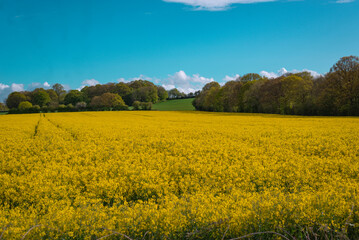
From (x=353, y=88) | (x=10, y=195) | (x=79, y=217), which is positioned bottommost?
(x=10, y=195)

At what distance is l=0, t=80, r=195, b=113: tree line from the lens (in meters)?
92.9

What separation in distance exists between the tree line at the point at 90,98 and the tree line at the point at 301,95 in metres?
36.7

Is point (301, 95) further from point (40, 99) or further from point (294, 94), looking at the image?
point (40, 99)

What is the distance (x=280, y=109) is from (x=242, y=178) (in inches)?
2189

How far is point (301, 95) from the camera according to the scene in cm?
5438

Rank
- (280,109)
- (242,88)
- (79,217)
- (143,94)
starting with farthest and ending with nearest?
(143,94) < (242,88) < (280,109) < (79,217)

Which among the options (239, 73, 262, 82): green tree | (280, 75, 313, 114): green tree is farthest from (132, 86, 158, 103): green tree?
(280, 75, 313, 114): green tree

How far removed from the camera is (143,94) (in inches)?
4715

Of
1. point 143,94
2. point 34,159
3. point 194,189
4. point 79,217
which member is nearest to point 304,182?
point 194,189

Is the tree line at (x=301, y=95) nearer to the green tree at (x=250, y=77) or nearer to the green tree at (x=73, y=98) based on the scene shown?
the green tree at (x=250, y=77)

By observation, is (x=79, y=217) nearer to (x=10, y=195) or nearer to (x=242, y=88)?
(x=10, y=195)

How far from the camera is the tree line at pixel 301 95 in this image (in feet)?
146

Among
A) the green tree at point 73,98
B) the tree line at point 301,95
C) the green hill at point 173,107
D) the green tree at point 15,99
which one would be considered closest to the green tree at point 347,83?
the tree line at point 301,95

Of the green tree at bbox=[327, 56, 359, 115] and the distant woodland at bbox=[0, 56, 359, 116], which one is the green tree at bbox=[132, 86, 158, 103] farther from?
the green tree at bbox=[327, 56, 359, 115]
